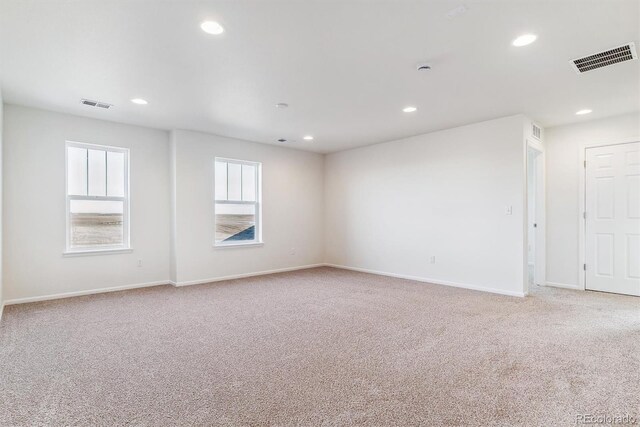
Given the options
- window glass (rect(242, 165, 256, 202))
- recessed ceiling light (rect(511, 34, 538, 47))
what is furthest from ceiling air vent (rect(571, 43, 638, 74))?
window glass (rect(242, 165, 256, 202))

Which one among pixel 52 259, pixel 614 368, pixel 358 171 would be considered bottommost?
pixel 614 368

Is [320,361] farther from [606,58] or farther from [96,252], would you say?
[96,252]

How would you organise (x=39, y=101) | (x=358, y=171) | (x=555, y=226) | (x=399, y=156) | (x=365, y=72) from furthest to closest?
(x=358, y=171) < (x=399, y=156) < (x=555, y=226) < (x=39, y=101) < (x=365, y=72)

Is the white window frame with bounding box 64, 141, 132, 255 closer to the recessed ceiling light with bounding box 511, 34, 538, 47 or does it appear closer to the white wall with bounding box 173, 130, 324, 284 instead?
the white wall with bounding box 173, 130, 324, 284

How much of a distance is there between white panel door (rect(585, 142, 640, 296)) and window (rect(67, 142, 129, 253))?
6884 mm

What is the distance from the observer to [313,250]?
727 cm

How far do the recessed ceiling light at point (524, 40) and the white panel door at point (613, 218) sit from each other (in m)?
3.20

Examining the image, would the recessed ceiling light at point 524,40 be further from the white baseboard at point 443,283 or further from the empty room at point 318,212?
the white baseboard at point 443,283

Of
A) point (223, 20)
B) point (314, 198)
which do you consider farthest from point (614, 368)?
point (314, 198)

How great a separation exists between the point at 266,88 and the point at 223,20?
127 cm

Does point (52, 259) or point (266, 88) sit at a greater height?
point (266, 88)

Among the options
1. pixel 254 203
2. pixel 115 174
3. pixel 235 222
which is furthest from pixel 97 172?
pixel 254 203

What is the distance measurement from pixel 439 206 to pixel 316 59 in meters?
3.44

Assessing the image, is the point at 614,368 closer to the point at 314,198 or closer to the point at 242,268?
the point at 242,268
